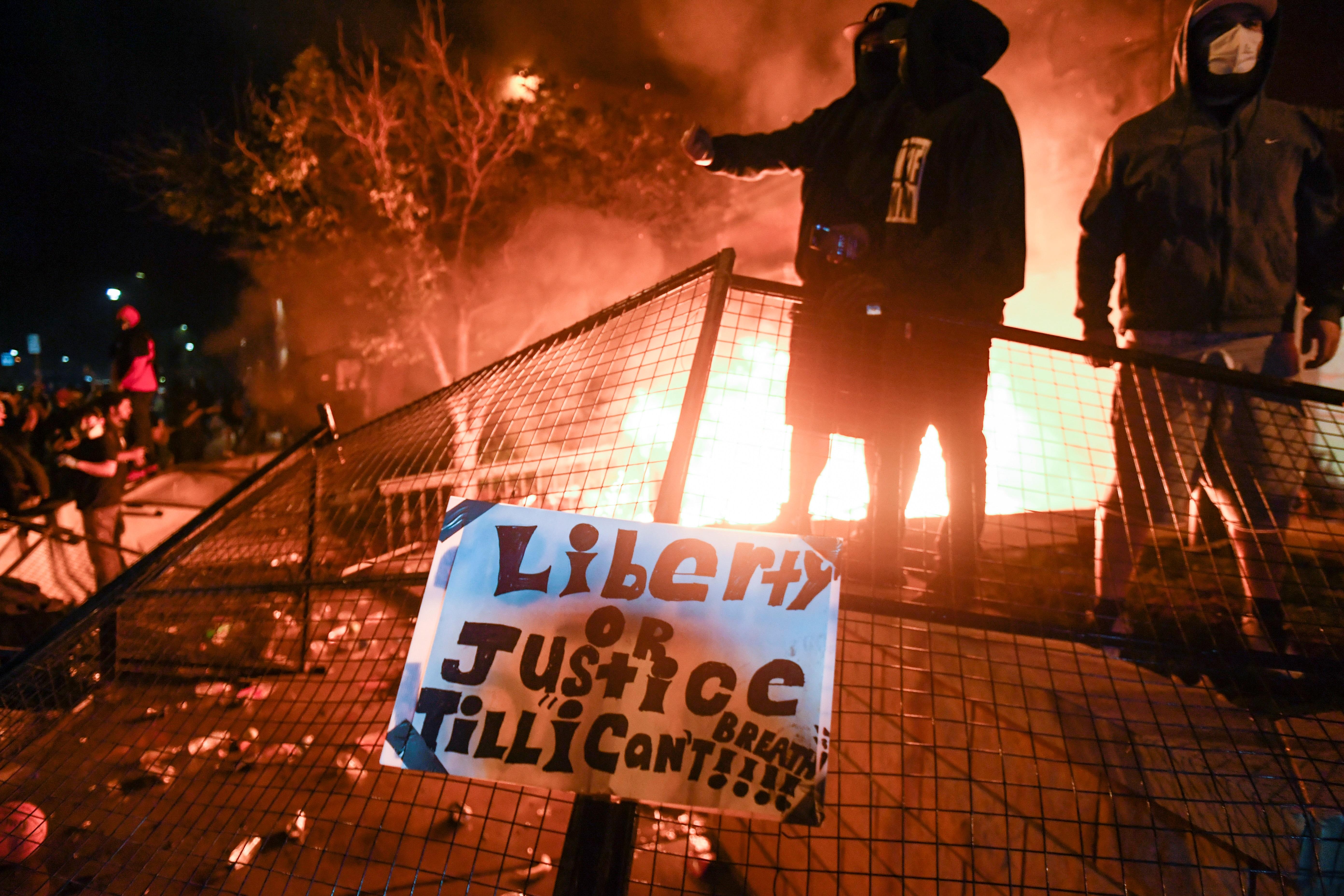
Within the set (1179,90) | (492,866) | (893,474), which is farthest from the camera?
(1179,90)

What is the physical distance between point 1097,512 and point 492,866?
291cm

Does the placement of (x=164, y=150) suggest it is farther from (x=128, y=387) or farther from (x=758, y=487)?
(x=758, y=487)

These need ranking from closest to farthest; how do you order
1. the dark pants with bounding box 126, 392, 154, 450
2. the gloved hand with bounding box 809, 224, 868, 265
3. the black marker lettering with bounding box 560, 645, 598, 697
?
the black marker lettering with bounding box 560, 645, 598, 697
the gloved hand with bounding box 809, 224, 868, 265
the dark pants with bounding box 126, 392, 154, 450

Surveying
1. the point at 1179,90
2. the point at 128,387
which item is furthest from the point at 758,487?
the point at 128,387

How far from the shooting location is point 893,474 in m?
2.13

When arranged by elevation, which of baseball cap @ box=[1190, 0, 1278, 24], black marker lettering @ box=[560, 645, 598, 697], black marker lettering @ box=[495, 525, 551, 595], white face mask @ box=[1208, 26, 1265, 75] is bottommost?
black marker lettering @ box=[560, 645, 598, 697]

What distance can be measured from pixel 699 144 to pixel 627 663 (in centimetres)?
269

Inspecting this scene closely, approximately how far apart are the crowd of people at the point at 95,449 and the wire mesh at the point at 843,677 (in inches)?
139

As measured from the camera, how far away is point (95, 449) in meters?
5.56

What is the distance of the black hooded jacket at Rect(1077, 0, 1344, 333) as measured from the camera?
3.02 meters

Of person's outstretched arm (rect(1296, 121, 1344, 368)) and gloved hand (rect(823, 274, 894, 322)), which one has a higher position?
person's outstretched arm (rect(1296, 121, 1344, 368))

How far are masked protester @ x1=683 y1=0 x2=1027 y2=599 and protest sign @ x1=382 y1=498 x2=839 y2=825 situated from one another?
0.84 metres

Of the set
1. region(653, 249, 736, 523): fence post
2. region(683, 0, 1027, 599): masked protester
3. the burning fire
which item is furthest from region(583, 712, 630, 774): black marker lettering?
region(683, 0, 1027, 599): masked protester

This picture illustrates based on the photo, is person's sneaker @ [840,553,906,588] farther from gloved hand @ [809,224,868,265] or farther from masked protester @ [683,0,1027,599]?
gloved hand @ [809,224,868,265]
